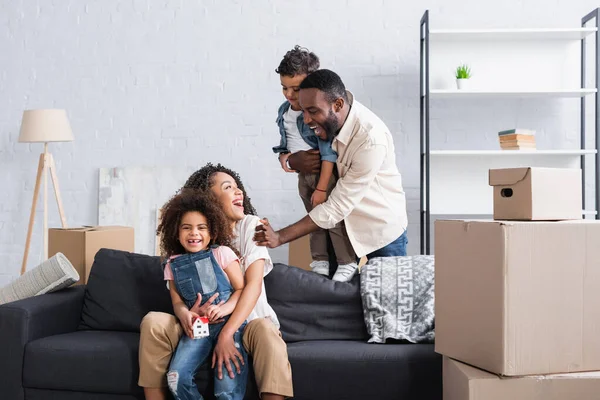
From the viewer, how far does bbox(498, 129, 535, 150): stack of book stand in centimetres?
432

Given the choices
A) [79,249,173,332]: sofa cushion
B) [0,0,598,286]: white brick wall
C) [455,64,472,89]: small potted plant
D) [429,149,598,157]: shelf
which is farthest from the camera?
[0,0,598,286]: white brick wall

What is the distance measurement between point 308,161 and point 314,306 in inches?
22.1

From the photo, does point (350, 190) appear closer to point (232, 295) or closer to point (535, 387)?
point (232, 295)

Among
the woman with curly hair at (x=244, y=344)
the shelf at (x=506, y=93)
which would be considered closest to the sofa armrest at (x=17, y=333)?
the woman with curly hair at (x=244, y=344)

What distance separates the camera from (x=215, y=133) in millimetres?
4820

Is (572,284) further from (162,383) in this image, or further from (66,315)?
(66,315)

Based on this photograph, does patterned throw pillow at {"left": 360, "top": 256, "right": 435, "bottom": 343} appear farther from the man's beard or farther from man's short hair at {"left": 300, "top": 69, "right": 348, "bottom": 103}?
man's short hair at {"left": 300, "top": 69, "right": 348, "bottom": 103}

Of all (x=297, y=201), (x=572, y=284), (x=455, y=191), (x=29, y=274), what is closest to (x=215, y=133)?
(x=297, y=201)

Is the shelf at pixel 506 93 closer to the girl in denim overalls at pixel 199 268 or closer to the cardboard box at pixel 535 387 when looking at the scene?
the girl in denim overalls at pixel 199 268

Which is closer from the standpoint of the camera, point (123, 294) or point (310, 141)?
point (123, 294)

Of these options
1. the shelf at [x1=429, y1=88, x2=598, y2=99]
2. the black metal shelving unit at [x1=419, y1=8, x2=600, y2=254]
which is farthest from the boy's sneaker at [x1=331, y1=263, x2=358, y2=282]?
the shelf at [x1=429, y1=88, x2=598, y2=99]

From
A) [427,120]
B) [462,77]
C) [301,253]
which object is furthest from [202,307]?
[462,77]

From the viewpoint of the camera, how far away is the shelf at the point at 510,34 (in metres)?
4.30

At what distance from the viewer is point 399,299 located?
260cm
